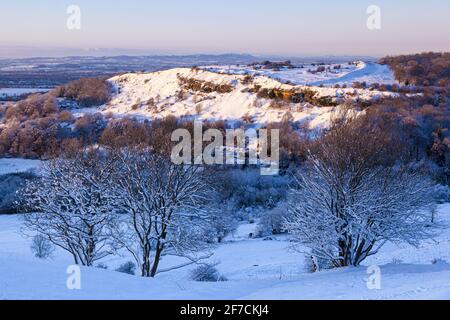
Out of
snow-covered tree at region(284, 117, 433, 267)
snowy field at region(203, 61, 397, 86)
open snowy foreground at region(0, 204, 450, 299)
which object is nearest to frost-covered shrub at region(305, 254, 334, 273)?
snow-covered tree at region(284, 117, 433, 267)

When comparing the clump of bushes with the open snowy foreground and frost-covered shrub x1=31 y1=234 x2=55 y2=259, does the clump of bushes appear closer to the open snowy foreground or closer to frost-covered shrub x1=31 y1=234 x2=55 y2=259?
frost-covered shrub x1=31 y1=234 x2=55 y2=259

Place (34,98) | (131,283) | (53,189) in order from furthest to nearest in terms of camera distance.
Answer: (34,98) → (53,189) → (131,283)

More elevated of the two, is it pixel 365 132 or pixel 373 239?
pixel 365 132

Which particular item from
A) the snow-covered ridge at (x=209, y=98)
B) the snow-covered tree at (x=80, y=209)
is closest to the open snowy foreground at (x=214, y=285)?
the snow-covered tree at (x=80, y=209)

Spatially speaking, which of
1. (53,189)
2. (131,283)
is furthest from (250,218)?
(131,283)

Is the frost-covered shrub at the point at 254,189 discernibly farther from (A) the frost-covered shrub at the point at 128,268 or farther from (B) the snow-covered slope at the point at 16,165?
(B) the snow-covered slope at the point at 16,165
